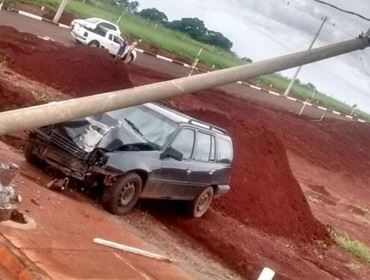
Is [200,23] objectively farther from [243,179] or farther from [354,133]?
[243,179]

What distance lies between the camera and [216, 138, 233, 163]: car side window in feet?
42.0

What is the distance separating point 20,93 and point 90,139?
23.9 feet

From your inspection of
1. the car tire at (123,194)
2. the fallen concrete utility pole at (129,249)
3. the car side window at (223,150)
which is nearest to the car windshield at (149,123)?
the car tire at (123,194)

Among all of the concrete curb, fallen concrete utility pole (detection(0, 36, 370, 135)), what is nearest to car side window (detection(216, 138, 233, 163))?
the concrete curb

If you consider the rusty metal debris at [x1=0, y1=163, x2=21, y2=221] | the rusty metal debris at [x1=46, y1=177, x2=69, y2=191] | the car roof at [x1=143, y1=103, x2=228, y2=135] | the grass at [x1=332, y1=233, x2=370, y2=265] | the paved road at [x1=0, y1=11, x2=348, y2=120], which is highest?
the car roof at [x1=143, y1=103, x2=228, y2=135]

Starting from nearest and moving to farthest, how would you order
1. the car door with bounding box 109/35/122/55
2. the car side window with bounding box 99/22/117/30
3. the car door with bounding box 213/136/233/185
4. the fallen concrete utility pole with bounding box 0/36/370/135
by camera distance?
1. the fallen concrete utility pole with bounding box 0/36/370/135
2. the car door with bounding box 213/136/233/185
3. the car door with bounding box 109/35/122/55
4. the car side window with bounding box 99/22/117/30

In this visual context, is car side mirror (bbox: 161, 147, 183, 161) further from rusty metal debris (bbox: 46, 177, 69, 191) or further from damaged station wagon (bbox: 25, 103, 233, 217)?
rusty metal debris (bbox: 46, 177, 69, 191)

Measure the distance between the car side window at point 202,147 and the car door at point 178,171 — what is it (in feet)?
0.64

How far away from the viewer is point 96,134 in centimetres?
1007

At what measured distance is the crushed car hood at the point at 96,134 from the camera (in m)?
9.95

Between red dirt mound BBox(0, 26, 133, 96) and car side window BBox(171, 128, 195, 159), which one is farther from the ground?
car side window BBox(171, 128, 195, 159)

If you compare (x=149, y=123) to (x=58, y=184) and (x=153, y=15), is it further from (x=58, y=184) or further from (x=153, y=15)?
(x=153, y=15)

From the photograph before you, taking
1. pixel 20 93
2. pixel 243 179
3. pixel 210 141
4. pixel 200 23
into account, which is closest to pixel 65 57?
pixel 20 93

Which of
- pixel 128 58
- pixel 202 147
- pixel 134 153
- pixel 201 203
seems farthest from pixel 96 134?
pixel 128 58
